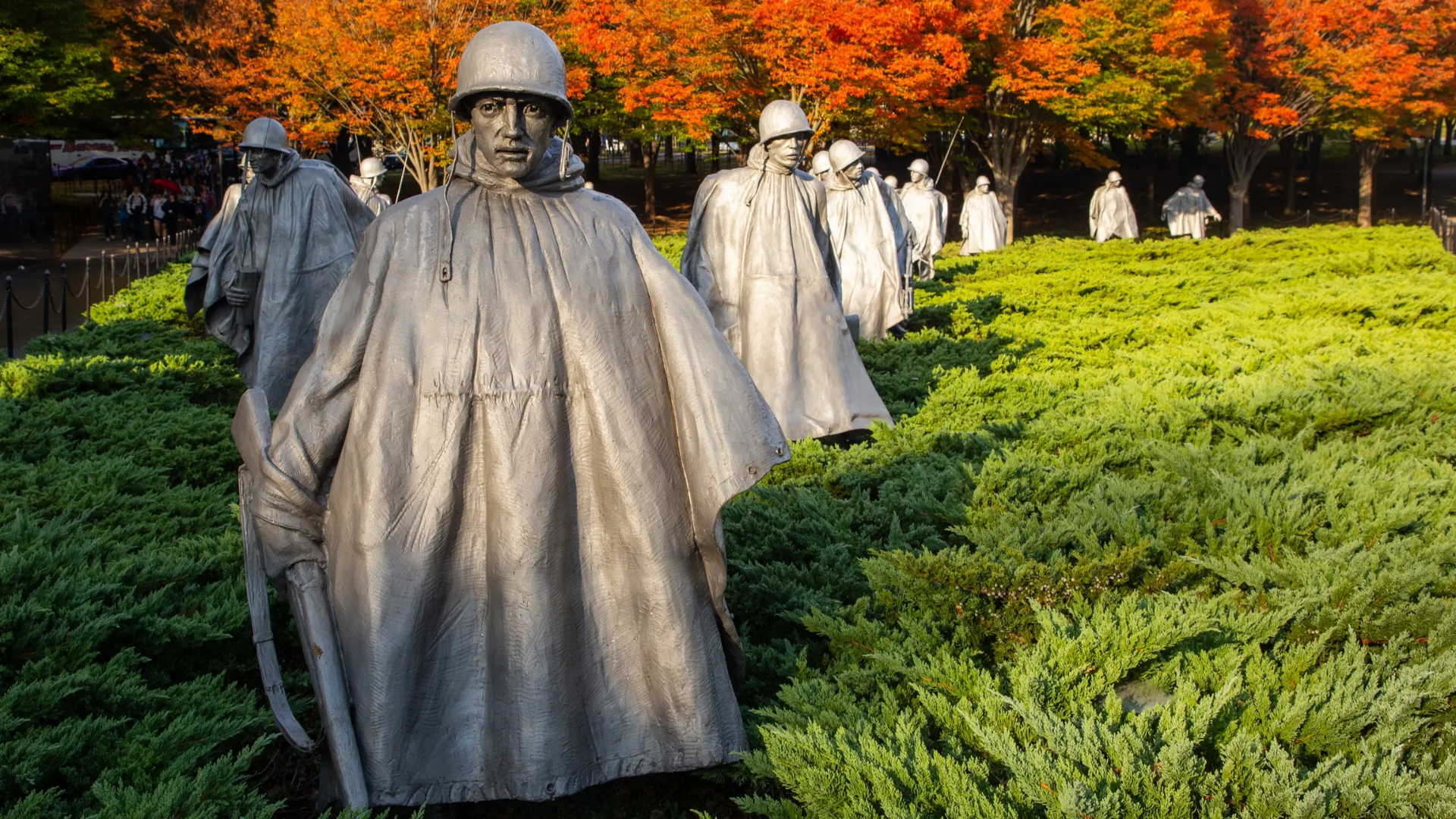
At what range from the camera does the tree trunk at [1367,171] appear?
1480 inches

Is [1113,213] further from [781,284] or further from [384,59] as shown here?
[781,284]

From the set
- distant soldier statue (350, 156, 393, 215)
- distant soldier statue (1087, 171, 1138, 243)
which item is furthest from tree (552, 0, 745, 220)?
distant soldier statue (1087, 171, 1138, 243)

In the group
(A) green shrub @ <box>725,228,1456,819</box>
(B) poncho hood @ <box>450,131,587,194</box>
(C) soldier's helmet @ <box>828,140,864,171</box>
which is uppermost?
(C) soldier's helmet @ <box>828,140,864,171</box>

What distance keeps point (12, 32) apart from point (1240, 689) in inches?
1076

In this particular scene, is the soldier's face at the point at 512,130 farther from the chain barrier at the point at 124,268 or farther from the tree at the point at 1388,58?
the tree at the point at 1388,58

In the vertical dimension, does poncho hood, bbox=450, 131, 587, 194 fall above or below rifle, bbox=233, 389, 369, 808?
above

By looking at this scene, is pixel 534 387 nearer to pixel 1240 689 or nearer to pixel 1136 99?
pixel 1240 689

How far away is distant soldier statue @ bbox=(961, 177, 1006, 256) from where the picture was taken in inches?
1168

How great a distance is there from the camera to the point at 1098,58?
100 feet

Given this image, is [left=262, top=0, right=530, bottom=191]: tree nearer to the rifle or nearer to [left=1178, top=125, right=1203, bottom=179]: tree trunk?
the rifle

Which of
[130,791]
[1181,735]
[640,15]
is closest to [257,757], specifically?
[130,791]

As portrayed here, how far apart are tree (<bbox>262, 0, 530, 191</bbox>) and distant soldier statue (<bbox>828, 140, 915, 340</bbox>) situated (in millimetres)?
11720

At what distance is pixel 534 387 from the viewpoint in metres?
3.56

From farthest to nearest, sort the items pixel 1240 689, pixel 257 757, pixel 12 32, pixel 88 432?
pixel 12 32
pixel 88 432
pixel 257 757
pixel 1240 689
